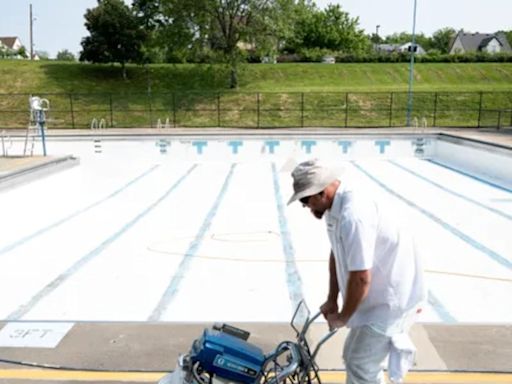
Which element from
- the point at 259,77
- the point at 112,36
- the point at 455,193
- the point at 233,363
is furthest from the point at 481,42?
the point at 233,363

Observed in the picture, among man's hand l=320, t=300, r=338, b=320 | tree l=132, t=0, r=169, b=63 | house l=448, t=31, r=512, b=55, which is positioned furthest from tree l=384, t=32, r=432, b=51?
man's hand l=320, t=300, r=338, b=320

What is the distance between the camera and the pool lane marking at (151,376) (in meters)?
2.78

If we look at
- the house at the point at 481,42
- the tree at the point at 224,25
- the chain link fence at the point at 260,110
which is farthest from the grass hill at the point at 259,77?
the house at the point at 481,42

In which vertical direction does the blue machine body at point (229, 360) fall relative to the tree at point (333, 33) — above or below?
below

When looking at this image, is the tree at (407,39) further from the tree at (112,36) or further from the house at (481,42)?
the tree at (112,36)

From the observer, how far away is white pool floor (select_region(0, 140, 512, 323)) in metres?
4.45

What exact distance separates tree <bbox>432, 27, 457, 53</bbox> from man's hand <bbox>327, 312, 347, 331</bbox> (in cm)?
9722

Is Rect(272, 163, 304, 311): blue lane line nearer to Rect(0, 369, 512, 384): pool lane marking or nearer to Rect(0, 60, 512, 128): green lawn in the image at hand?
Rect(0, 369, 512, 384): pool lane marking

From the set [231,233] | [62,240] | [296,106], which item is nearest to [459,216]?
[231,233]

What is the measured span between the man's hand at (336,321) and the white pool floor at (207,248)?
507mm

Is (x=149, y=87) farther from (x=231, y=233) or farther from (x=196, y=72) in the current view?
(x=231, y=233)

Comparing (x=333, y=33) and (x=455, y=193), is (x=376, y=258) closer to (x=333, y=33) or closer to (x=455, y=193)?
(x=455, y=193)

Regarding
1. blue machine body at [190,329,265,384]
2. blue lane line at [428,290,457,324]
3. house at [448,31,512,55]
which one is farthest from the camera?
house at [448,31,512,55]

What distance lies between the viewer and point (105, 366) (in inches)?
115
